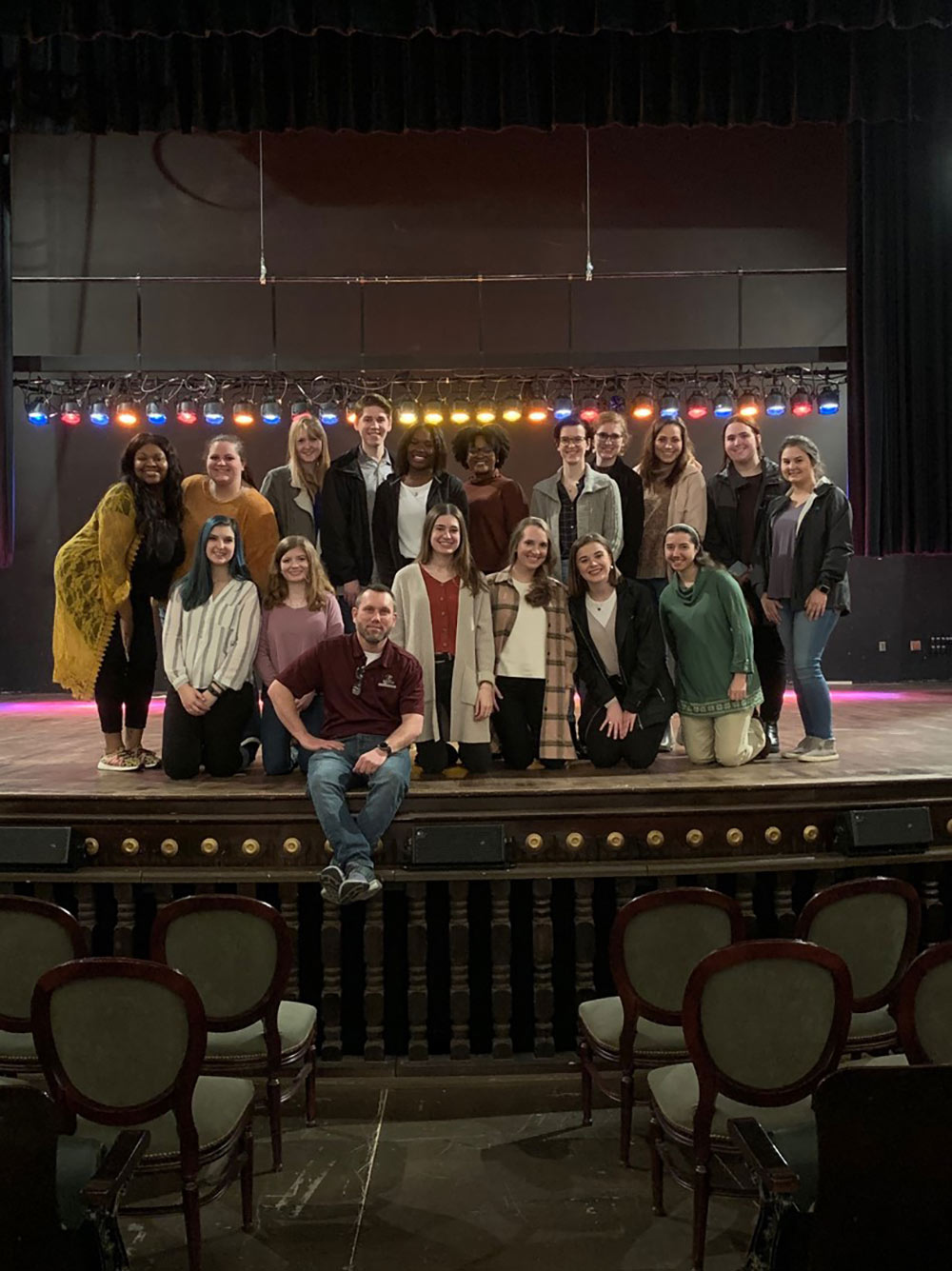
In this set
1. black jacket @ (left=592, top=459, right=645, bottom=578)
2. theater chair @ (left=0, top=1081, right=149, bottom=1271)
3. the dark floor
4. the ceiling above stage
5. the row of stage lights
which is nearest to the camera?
theater chair @ (left=0, top=1081, right=149, bottom=1271)

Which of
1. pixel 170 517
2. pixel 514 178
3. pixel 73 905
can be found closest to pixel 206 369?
pixel 514 178

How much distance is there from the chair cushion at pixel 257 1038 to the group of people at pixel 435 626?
94 cm

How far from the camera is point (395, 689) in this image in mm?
3314

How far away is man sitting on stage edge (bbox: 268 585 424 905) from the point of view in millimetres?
3111

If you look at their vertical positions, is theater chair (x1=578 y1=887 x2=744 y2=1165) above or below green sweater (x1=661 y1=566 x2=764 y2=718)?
below

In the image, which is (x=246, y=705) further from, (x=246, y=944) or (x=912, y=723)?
(x=912, y=723)

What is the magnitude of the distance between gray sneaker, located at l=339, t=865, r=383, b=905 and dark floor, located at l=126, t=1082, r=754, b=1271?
0.63 meters

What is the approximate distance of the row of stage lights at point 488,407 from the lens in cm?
718

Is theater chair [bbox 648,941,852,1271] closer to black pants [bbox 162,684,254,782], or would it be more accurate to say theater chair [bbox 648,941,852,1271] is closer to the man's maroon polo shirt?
the man's maroon polo shirt

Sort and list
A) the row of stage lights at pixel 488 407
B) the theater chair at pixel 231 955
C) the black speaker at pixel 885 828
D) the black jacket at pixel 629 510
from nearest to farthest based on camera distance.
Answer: the theater chair at pixel 231 955 < the black speaker at pixel 885 828 < the black jacket at pixel 629 510 < the row of stage lights at pixel 488 407

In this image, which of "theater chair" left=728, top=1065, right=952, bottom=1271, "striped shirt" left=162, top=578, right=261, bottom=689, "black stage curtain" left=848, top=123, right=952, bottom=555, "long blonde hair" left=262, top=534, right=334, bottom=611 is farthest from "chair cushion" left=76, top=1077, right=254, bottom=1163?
"black stage curtain" left=848, top=123, right=952, bottom=555

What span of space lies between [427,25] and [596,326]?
3.34 m

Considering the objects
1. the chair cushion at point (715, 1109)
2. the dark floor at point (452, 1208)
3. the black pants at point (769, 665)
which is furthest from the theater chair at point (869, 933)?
the black pants at point (769, 665)

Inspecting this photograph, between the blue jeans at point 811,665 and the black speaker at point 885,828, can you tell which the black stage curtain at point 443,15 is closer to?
the blue jeans at point 811,665
